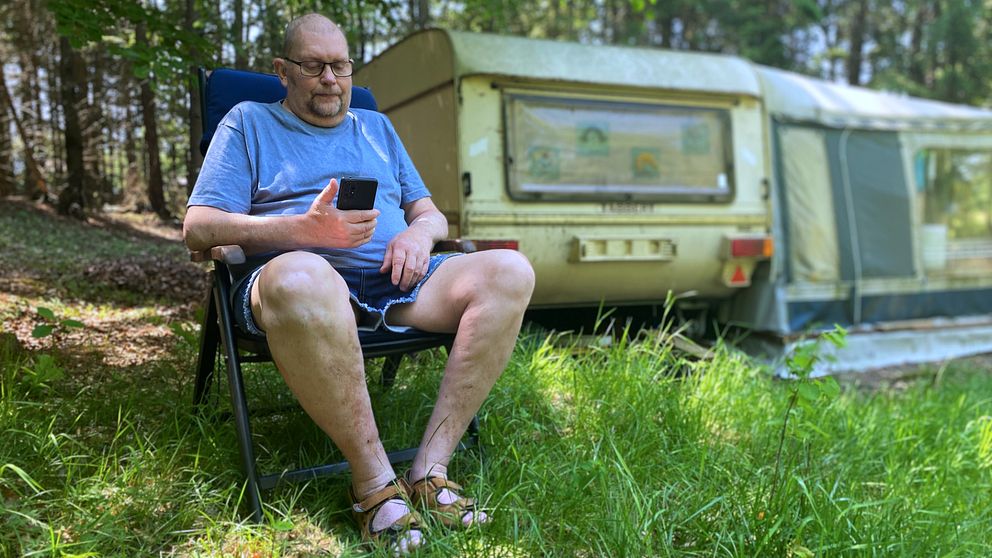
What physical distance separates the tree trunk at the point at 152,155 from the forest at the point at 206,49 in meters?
0.02

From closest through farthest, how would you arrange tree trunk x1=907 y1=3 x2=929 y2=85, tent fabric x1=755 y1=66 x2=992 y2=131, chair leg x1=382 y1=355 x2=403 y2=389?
1. chair leg x1=382 y1=355 x2=403 y2=389
2. tent fabric x1=755 y1=66 x2=992 y2=131
3. tree trunk x1=907 y1=3 x2=929 y2=85

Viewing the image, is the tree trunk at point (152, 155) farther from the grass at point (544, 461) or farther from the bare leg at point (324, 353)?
the bare leg at point (324, 353)

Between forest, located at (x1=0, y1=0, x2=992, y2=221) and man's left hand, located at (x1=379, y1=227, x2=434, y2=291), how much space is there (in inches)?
89.7

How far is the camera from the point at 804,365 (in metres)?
2.11

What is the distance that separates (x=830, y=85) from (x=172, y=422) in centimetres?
528

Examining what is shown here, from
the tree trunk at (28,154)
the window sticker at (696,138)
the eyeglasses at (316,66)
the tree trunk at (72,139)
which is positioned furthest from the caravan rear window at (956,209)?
the tree trunk at (28,154)

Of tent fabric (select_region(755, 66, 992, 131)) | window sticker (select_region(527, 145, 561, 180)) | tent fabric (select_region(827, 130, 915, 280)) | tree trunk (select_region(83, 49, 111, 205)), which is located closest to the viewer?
window sticker (select_region(527, 145, 561, 180))

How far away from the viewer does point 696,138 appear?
4.60 m

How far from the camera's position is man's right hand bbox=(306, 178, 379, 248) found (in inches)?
72.1

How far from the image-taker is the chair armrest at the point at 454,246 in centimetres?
234

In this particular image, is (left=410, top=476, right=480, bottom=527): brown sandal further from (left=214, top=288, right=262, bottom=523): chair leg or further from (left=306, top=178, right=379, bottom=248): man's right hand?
(left=306, top=178, right=379, bottom=248): man's right hand

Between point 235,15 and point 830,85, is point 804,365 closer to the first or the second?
point 235,15

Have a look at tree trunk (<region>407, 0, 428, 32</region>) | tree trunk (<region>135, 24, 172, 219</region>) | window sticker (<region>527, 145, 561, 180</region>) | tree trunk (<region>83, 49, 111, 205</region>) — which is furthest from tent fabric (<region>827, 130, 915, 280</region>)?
tree trunk (<region>83, 49, 111, 205</region>)

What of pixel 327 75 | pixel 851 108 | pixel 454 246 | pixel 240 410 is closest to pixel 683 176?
pixel 851 108
